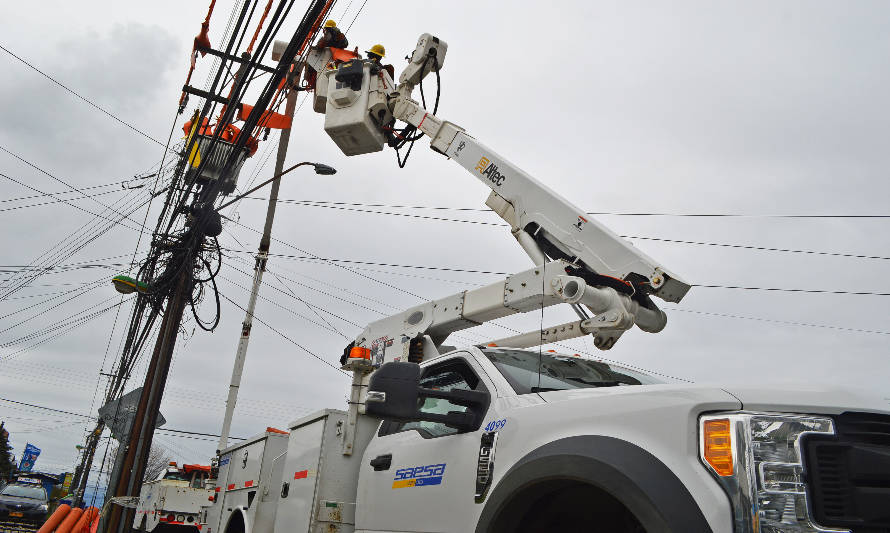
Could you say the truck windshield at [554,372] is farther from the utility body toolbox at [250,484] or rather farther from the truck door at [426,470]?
the utility body toolbox at [250,484]

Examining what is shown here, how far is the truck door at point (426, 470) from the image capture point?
11.2 feet

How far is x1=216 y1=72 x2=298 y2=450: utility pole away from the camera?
1426cm

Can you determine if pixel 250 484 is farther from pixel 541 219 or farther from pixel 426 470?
pixel 541 219

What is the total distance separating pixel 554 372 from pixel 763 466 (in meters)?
1.74

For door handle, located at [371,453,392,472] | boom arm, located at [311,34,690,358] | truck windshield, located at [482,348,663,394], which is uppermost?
boom arm, located at [311,34,690,358]

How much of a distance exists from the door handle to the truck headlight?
2267 millimetres

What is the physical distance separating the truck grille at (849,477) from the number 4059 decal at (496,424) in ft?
4.75

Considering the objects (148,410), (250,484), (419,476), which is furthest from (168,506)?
(419,476)

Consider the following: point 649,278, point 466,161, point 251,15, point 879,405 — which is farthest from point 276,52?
point 879,405

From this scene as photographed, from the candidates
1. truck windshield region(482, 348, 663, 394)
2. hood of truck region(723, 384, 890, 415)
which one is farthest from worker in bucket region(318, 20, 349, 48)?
hood of truck region(723, 384, 890, 415)

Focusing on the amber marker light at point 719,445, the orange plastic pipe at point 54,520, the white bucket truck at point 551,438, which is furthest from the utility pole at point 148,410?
the amber marker light at point 719,445

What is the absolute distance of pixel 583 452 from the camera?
2643mm

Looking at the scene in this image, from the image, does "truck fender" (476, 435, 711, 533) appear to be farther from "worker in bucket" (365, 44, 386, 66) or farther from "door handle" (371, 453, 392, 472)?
"worker in bucket" (365, 44, 386, 66)

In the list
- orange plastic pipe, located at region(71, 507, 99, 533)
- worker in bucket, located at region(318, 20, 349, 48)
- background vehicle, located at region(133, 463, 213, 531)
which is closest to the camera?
worker in bucket, located at region(318, 20, 349, 48)
